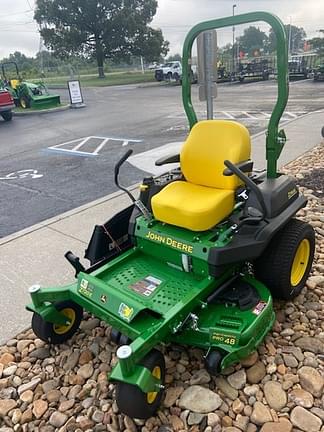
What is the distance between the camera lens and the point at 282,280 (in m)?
2.39

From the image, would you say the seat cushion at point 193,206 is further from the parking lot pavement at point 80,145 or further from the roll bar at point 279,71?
the parking lot pavement at point 80,145

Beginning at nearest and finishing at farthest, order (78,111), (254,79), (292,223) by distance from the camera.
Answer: (292,223) → (78,111) → (254,79)

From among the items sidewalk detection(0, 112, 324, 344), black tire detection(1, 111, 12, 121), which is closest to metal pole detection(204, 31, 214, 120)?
sidewalk detection(0, 112, 324, 344)

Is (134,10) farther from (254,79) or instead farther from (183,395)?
(183,395)

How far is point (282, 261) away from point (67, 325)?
1.39 m

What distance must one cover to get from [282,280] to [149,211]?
96cm

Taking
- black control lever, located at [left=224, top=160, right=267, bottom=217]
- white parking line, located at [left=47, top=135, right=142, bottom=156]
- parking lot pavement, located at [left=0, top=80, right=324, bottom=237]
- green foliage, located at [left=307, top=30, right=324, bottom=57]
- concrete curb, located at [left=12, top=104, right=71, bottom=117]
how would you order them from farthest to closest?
green foliage, located at [left=307, top=30, right=324, bottom=57] < concrete curb, located at [left=12, top=104, right=71, bottom=117] < white parking line, located at [left=47, top=135, right=142, bottom=156] < parking lot pavement, located at [left=0, top=80, right=324, bottom=237] < black control lever, located at [left=224, top=160, right=267, bottom=217]

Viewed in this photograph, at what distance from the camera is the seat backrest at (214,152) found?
2445 mm

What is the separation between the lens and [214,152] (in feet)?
8.20

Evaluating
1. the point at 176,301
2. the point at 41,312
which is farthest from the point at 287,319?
the point at 41,312

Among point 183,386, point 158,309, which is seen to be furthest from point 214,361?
point 158,309

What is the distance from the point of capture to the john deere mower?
193 centimetres

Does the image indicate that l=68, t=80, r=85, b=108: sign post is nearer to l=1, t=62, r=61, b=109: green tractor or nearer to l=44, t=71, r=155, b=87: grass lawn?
l=1, t=62, r=61, b=109: green tractor

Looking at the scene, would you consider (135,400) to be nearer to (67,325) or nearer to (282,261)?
(67,325)
